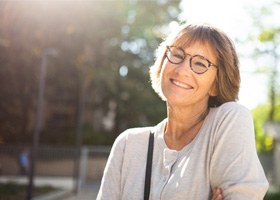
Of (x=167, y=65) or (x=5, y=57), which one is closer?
(x=167, y=65)

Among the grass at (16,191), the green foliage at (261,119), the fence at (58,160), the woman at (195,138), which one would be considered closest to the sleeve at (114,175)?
the woman at (195,138)

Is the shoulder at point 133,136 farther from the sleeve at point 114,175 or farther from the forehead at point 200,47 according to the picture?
the forehead at point 200,47

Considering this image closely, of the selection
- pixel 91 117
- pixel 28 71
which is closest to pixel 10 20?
pixel 28 71

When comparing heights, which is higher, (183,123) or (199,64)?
(199,64)

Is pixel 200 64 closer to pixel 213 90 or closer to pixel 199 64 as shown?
pixel 199 64

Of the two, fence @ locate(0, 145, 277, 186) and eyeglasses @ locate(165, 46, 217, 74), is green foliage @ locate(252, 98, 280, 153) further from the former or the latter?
eyeglasses @ locate(165, 46, 217, 74)

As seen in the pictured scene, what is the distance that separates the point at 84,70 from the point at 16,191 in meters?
8.03

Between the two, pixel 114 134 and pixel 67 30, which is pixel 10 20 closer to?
pixel 67 30

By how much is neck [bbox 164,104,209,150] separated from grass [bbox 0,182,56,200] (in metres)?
12.9

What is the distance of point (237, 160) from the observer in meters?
2.23

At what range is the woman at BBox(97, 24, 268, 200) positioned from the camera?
225cm

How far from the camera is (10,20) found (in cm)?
1430

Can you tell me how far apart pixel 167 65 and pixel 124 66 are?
30.0 meters

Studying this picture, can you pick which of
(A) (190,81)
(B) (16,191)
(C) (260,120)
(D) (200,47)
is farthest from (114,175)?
(C) (260,120)
